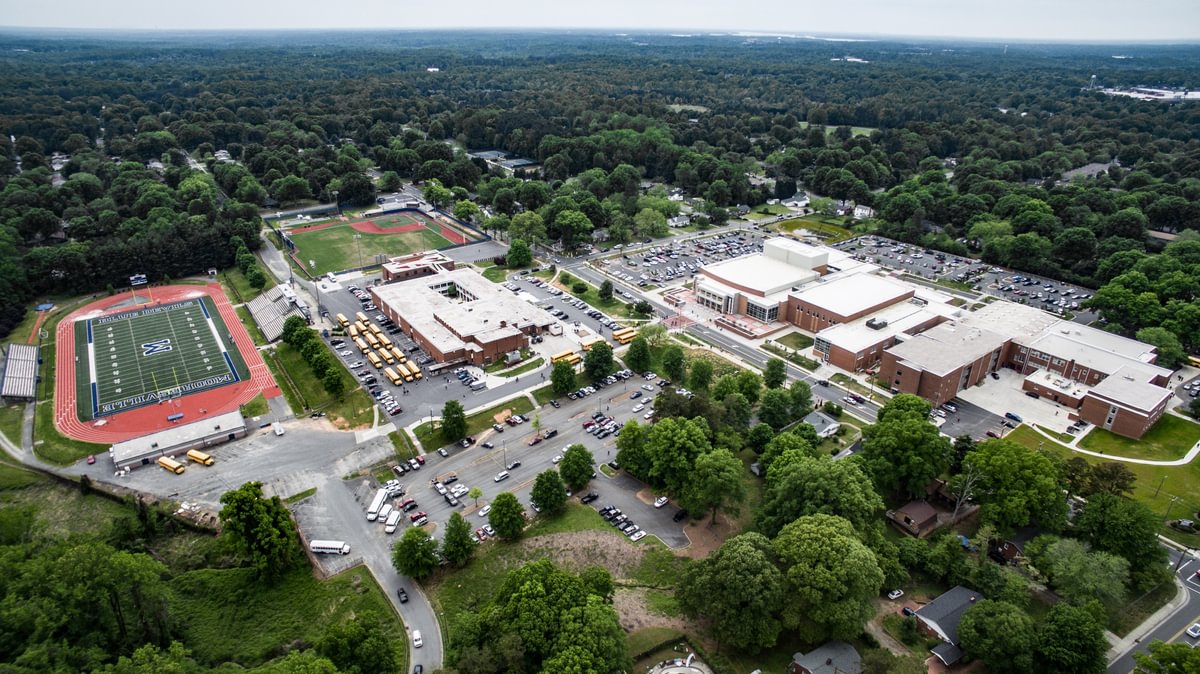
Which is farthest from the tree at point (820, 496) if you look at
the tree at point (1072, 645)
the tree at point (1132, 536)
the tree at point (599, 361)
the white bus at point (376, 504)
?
the white bus at point (376, 504)

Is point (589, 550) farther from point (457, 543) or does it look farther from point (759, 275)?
point (759, 275)

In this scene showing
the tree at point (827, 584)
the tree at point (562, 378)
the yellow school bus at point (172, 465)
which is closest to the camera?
the tree at point (827, 584)

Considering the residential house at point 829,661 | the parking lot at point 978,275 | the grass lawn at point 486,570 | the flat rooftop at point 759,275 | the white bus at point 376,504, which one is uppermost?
the flat rooftop at point 759,275

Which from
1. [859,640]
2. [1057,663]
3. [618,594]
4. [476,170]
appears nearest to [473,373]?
[618,594]

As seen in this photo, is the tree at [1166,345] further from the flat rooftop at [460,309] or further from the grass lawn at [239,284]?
the grass lawn at [239,284]

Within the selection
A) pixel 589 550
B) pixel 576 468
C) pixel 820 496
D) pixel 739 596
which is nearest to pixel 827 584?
pixel 739 596
